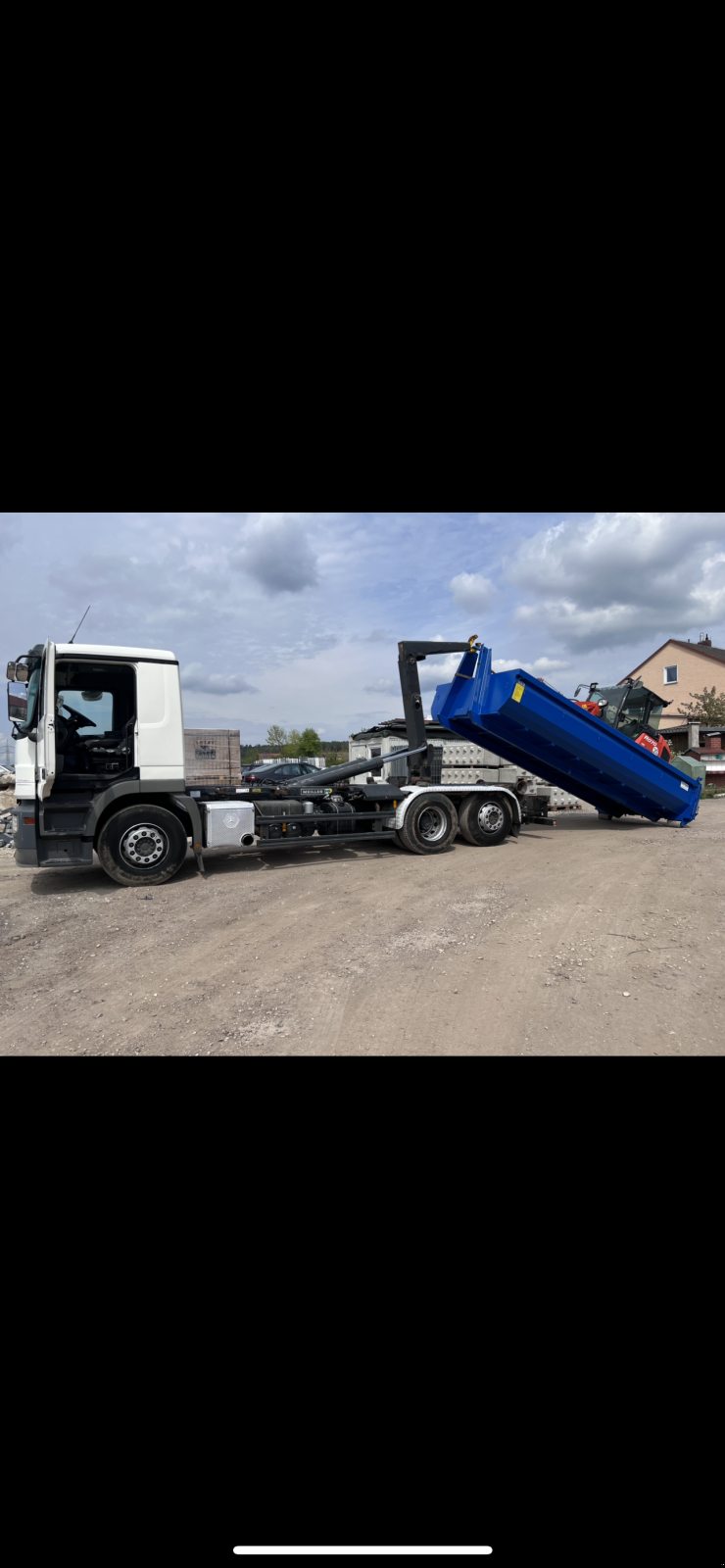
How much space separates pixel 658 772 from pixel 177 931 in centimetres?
794

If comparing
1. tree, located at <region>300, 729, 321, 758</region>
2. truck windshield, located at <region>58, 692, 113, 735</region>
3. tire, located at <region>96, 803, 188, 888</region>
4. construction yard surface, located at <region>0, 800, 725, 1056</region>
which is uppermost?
tree, located at <region>300, 729, 321, 758</region>

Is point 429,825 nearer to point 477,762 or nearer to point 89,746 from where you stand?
point 89,746

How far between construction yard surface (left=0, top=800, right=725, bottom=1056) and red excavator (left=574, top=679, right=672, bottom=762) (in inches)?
170

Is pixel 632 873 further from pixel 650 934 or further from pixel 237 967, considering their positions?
pixel 237 967

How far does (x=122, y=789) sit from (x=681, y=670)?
31.1 m

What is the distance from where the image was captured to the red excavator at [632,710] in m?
11.5

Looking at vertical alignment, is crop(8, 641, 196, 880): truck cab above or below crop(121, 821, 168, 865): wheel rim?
above

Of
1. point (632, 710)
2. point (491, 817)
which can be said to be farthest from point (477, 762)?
point (491, 817)

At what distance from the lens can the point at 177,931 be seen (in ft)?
17.3

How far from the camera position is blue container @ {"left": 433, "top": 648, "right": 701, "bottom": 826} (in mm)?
8703

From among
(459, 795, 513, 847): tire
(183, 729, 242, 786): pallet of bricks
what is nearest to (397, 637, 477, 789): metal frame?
(459, 795, 513, 847): tire

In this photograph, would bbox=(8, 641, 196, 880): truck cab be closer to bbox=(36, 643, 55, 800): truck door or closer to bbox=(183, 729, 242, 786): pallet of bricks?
bbox=(36, 643, 55, 800): truck door

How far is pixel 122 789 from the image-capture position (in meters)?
6.70

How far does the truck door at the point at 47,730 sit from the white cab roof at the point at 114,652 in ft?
0.50
